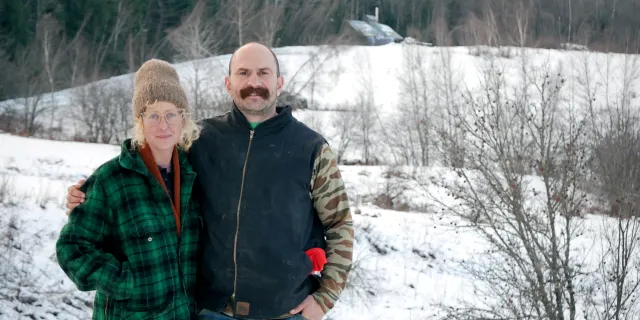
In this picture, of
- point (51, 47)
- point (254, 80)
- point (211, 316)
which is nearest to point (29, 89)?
point (51, 47)

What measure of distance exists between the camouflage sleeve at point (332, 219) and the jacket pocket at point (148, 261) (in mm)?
677

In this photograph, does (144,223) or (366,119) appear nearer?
(144,223)

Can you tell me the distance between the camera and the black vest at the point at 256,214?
103 inches

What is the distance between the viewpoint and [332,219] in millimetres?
2816

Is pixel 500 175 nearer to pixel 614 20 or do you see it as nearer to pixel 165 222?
pixel 165 222

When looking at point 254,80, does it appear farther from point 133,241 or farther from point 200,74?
point 200,74

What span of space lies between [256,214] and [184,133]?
50 centimetres

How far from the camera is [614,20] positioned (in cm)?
4050

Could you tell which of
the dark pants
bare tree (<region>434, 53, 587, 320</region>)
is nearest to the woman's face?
the dark pants

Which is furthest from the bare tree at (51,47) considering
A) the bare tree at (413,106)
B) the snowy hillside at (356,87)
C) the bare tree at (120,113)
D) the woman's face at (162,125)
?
the woman's face at (162,125)

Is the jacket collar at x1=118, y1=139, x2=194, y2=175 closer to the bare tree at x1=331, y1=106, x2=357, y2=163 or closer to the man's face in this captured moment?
the man's face

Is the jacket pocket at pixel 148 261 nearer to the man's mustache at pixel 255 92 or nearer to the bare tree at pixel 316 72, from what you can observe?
the man's mustache at pixel 255 92

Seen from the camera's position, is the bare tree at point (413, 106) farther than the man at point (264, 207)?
Yes

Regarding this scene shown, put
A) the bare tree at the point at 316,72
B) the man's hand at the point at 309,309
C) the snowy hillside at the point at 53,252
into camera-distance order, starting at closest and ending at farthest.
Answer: the man's hand at the point at 309,309 < the snowy hillside at the point at 53,252 < the bare tree at the point at 316,72
